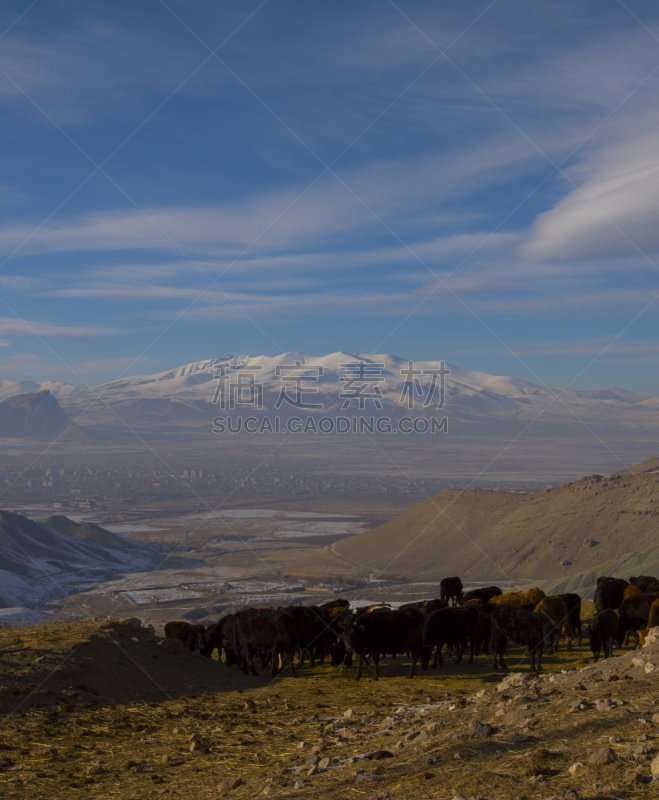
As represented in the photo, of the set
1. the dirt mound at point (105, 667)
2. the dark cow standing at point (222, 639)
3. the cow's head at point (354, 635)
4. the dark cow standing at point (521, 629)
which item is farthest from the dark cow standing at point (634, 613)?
the dark cow standing at point (222, 639)

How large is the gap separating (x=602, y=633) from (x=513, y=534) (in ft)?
230

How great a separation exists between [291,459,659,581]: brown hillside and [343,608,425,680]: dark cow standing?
55.6 m

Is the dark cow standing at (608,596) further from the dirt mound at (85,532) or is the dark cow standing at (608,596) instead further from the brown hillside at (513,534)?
the dirt mound at (85,532)

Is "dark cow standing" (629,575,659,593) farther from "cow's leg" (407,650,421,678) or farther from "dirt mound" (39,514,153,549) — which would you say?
"dirt mound" (39,514,153,549)

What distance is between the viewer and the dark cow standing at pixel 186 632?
1691 cm

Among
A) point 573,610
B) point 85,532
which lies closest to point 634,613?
point 573,610

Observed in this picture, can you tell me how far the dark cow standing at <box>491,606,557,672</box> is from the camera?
1375cm

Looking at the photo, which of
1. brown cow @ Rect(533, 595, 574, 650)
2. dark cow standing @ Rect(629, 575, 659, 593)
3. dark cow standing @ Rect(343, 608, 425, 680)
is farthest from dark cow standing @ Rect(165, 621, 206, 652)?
dark cow standing @ Rect(629, 575, 659, 593)

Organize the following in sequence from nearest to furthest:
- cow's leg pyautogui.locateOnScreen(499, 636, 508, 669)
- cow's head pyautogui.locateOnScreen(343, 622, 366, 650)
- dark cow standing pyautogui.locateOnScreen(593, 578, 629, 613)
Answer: cow's head pyautogui.locateOnScreen(343, 622, 366, 650) < cow's leg pyautogui.locateOnScreen(499, 636, 508, 669) < dark cow standing pyautogui.locateOnScreen(593, 578, 629, 613)

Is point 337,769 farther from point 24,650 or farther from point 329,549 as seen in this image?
point 329,549

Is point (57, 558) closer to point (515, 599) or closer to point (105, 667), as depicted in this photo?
point (515, 599)

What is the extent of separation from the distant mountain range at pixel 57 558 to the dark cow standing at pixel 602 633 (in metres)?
81.2

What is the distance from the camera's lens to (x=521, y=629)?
13.8 metres

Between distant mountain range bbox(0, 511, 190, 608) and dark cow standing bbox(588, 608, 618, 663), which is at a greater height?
dark cow standing bbox(588, 608, 618, 663)
